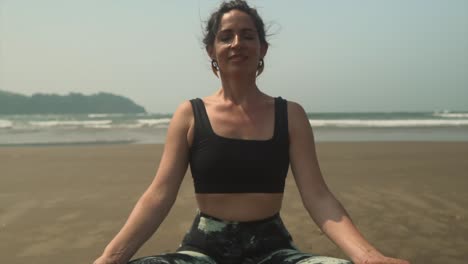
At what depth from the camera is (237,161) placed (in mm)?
1956

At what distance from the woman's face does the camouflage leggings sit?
76 cm

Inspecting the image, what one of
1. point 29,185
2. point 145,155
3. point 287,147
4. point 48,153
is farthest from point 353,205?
point 48,153

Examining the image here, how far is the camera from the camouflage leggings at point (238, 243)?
1890 mm

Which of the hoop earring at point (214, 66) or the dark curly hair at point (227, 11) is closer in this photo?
the dark curly hair at point (227, 11)

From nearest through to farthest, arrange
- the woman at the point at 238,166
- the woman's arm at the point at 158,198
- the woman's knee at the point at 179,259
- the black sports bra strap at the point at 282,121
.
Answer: the woman's knee at the point at 179,259, the woman's arm at the point at 158,198, the woman at the point at 238,166, the black sports bra strap at the point at 282,121

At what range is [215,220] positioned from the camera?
200 cm

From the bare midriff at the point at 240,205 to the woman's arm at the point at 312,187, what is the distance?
0.59 ft

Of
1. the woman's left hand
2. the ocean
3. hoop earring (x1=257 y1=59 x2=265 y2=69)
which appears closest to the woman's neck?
hoop earring (x1=257 y1=59 x2=265 y2=69)

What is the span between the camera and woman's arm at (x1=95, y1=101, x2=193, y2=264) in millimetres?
1695

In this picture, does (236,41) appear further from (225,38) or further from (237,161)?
(237,161)

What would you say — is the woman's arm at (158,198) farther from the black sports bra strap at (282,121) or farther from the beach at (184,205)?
the beach at (184,205)

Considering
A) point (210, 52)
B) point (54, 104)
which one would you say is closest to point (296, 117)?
point (210, 52)

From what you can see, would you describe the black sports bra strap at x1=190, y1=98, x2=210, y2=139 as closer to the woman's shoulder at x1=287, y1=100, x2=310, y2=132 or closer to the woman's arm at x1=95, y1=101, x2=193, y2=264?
the woman's arm at x1=95, y1=101, x2=193, y2=264

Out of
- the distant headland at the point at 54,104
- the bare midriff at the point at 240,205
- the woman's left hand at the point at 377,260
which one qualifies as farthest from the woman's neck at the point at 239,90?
the distant headland at the point at 54,104
